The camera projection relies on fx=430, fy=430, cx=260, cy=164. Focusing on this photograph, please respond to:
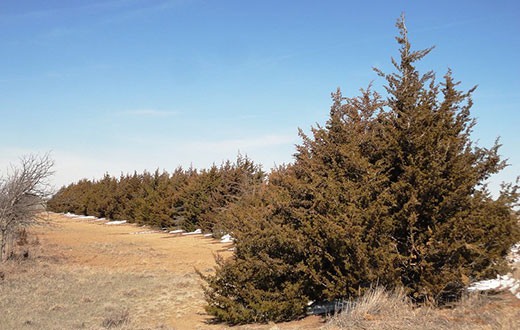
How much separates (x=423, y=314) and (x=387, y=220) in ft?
6.12

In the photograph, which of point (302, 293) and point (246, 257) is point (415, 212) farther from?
point (246, 257)

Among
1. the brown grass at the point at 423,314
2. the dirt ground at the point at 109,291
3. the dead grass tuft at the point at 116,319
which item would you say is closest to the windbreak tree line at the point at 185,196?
the dirt ground at the point at 109,291

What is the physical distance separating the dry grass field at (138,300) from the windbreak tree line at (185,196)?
19.3 ft

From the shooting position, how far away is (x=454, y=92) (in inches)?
373

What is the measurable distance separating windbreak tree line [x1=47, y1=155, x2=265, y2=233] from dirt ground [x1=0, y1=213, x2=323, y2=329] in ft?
18.3

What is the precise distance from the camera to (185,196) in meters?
37.6

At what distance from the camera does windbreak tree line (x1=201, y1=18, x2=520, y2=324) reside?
830 centimetres

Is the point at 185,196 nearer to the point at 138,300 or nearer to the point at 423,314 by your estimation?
the point at 138,300

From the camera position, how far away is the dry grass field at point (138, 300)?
7324 millimetres

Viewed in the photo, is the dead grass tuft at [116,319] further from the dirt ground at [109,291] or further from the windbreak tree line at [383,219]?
the windbreak tree line at [383,219]

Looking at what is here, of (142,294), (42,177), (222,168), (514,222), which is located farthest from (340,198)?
(222,168)

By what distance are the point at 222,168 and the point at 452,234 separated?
30302 mm

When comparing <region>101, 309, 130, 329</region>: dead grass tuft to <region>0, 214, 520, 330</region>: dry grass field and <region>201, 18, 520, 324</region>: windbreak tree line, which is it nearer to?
<region>0, 214, 520, 330</region>: dry grass field

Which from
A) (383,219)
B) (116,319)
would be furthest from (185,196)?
(383,219)
